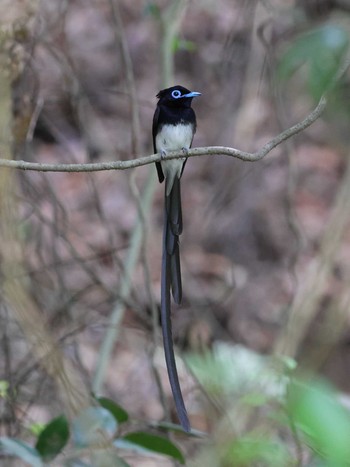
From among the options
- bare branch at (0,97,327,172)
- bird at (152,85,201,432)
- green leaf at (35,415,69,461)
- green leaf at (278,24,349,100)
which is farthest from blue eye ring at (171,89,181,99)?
green leaf at (278,24,349,100)

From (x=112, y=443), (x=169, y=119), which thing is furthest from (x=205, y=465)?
(x=169, y=119)

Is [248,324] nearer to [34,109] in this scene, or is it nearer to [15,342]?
[15,342]

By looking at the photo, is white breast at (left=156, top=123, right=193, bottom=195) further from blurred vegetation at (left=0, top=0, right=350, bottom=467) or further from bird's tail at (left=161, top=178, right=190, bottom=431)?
blurred vegetation at (left=0, top=0, right=350, bottom=467)

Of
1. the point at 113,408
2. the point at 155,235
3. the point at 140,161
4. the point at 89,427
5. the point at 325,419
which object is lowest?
the point at 325,419

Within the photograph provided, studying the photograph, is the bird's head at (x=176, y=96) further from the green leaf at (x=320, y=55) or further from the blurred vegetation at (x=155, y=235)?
the green leaf at (x=320, y=55)

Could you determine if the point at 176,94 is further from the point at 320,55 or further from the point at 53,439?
the point at 320,55

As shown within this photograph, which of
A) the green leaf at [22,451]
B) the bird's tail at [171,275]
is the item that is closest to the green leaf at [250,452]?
the bird's tail at [171,275]

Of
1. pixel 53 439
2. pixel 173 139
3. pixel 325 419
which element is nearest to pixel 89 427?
pixel 53 439
